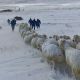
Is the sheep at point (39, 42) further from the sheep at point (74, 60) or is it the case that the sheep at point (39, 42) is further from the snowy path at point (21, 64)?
the sheep at point (74, 60)

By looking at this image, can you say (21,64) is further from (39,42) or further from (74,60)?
(74,60)

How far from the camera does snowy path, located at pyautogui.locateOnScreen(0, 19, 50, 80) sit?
10991mm

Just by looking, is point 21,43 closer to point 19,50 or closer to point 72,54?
point 19,50

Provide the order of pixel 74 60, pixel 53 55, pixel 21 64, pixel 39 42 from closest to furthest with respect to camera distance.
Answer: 1. pixel 74 60
2. pixel 53 55
3. pixel 21 64
4. pixel 39 42

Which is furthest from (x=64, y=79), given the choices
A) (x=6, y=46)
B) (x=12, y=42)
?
(x=12, y=42)

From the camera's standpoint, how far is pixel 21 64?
1269 cm

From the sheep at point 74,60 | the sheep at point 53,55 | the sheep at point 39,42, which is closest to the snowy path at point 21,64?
the sheep at point 39,42

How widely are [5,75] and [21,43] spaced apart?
281 inches

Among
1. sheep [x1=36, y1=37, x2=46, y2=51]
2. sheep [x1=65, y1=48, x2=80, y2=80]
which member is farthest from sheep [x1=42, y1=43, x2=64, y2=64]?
sheep [x1=36, y1=37, x2=46, y2=51]

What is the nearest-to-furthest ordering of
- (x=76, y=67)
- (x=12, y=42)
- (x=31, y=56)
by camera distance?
(x=76, y=67) → (x=31, y=56) → (x=12, y=42)

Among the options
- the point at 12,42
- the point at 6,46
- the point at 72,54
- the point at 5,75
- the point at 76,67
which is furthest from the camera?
the point at 12,42

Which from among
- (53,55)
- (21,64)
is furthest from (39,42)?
(53,55)

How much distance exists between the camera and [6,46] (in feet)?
56.6

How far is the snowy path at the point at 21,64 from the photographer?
11.0 metres
